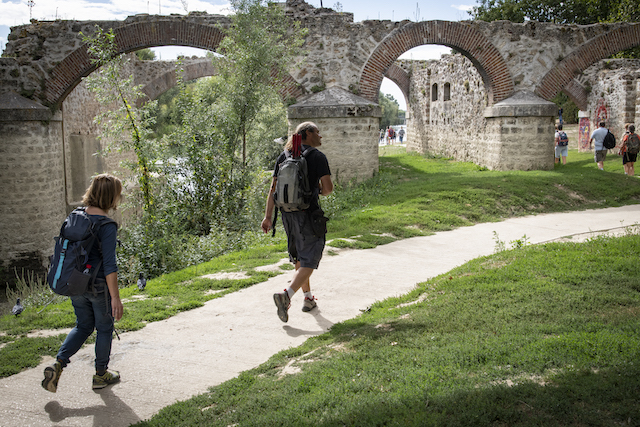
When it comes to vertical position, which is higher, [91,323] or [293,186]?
[293,186]

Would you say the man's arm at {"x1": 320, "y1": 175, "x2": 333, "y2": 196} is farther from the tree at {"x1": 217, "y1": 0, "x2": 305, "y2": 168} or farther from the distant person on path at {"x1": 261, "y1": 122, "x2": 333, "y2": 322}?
the tree at {"x1": 217, "y1": 0, "x2": 305, "y2": 168}

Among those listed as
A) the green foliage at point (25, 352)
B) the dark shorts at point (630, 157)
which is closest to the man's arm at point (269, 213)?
the green foliage at point (25, 352)

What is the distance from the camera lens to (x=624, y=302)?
12.0ft

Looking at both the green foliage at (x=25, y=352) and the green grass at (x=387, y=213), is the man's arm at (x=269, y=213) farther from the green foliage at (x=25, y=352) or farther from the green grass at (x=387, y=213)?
the green foliage at (x=25, y=352)

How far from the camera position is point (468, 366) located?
9.31 feet

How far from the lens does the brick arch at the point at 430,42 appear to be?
42.1 feet

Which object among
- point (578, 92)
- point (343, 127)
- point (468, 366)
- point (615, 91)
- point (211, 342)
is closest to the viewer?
point (468, 366)

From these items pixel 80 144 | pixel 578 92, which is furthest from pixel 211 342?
pixel 578 92

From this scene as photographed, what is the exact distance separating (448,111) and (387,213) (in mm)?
12237

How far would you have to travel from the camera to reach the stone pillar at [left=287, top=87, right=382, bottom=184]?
40.4 feet

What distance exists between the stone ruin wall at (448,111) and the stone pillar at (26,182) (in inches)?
444

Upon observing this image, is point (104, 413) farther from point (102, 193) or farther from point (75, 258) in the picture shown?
point (102, 193)

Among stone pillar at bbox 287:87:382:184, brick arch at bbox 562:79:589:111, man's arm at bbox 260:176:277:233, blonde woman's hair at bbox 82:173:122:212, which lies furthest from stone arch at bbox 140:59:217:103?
blonde woman's hair at bbox 82:173:122:212

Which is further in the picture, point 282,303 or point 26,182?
point 26,182
